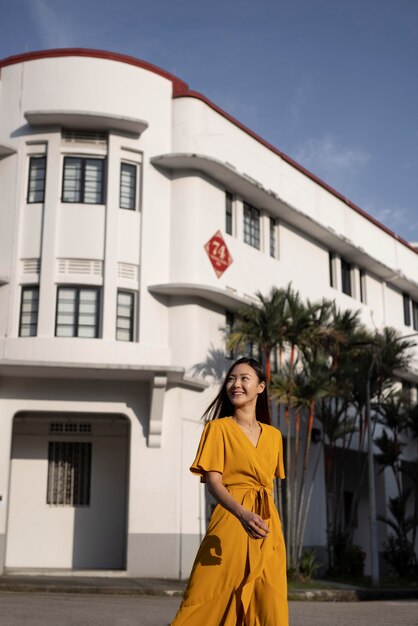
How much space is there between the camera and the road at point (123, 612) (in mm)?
10500

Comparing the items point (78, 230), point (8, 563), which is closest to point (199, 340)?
point (78, 230)

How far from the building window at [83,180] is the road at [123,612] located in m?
10.2

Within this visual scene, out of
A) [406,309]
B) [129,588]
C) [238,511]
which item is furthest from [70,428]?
[238,511]

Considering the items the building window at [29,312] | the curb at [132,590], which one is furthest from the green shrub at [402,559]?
the building window at [29,312]

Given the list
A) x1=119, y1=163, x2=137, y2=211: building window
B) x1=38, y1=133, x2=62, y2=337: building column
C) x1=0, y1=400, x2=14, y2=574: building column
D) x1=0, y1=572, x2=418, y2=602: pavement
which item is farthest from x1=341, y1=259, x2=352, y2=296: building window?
x1=0, y1=400, x2=14, y2=574: building column

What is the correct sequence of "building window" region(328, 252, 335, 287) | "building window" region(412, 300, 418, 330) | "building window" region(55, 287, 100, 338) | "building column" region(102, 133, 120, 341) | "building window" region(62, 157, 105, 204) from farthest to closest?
"building window" region(412, 300, 418, 330), "building window" region(328, 252, 335, 287), "building window" region(62, 157, 105, 204), "building column" region(102, 133, 120, 341), "building window" region(55, 287, 100, 338)

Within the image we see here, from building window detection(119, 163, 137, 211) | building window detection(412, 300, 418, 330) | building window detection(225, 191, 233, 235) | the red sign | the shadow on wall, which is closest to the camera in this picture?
the shadow on wall

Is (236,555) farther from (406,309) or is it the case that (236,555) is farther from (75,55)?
(406,309)

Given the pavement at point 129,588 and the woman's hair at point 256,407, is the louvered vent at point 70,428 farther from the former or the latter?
the woman's hair at point 256,407

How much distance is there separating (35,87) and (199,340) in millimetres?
7816

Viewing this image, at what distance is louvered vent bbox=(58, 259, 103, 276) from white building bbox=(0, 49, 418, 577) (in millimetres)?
35

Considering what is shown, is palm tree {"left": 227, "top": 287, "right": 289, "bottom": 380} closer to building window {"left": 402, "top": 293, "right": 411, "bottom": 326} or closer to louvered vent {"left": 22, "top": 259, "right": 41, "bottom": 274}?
louvered vent {"left": 22, "top": 259, "right": 41, "bottom": 274}

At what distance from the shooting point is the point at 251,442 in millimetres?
4305

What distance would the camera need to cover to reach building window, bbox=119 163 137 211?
72.6 feet
